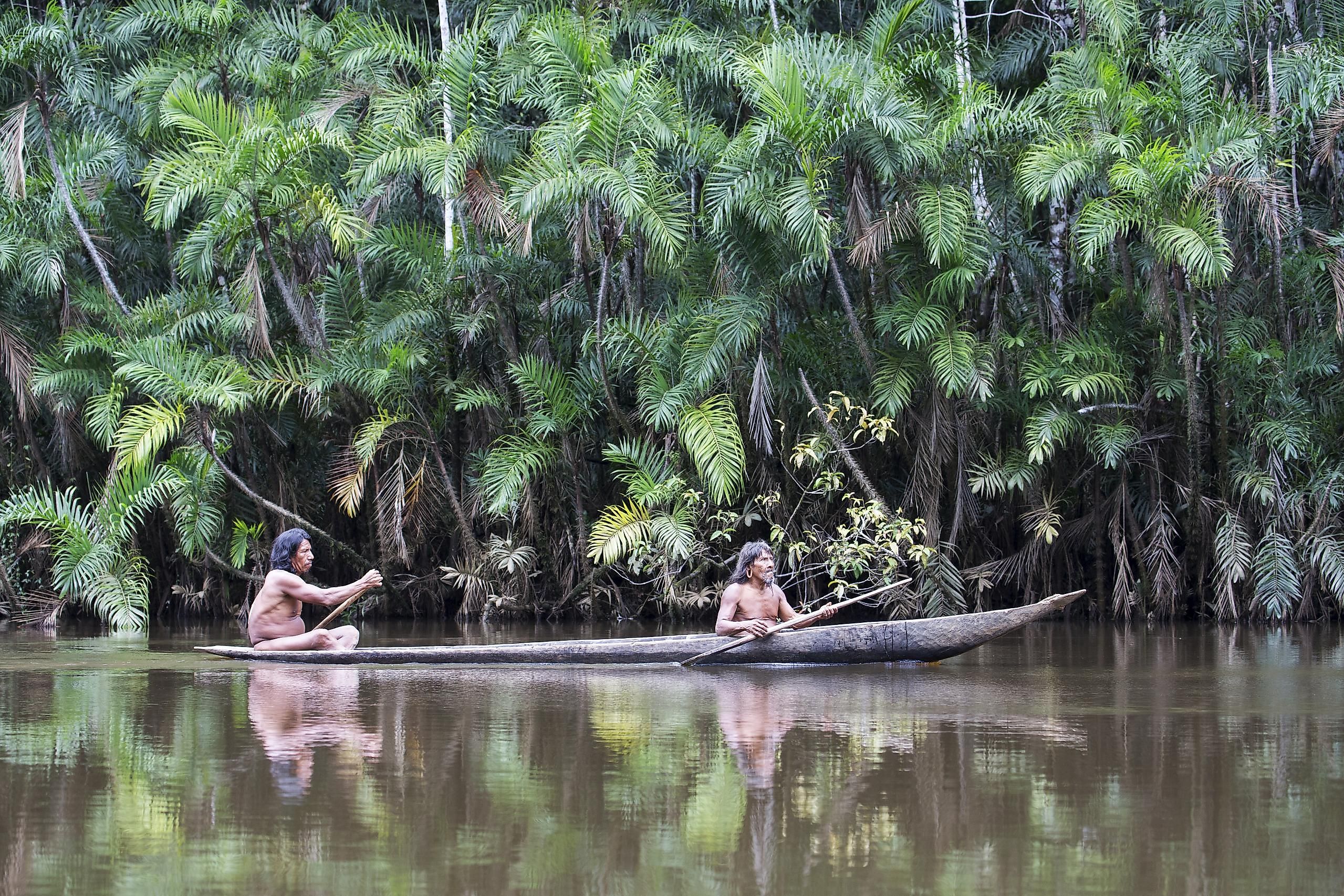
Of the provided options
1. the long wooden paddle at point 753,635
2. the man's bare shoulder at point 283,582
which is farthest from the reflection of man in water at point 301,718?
the long wooden paddle at point 753,635

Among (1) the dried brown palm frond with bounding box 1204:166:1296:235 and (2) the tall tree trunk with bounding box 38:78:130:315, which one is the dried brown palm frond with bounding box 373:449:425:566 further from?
(1) the dried brown palm frond with bounding box 1204:166:1296:235

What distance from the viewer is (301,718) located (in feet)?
26.0

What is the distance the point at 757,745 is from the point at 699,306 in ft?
26.9

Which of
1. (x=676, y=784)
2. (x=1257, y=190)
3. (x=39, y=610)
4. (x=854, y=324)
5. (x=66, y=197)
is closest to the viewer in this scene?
(x=676, y=784)

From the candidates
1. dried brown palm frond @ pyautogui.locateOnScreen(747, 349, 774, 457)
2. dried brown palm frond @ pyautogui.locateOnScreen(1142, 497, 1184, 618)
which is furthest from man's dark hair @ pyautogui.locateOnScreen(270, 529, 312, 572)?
dried brown palm frond @ pyautogui.locateOnScreen(1142, 497, 1184, 618)

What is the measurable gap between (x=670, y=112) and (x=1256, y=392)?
6357 mm

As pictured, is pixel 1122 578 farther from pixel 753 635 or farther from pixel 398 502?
pixel 398 502

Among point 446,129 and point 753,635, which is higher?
point 446,129

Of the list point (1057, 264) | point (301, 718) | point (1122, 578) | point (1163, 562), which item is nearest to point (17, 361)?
point (301, 718)

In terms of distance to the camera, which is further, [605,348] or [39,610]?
[39,610]

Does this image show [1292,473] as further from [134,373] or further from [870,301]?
[134,373]

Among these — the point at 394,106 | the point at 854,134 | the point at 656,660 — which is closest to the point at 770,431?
the point at 854,134

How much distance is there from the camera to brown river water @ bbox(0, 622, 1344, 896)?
455 centimetres

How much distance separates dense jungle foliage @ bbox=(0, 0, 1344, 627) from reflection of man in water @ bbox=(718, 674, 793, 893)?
4660 millimetres
